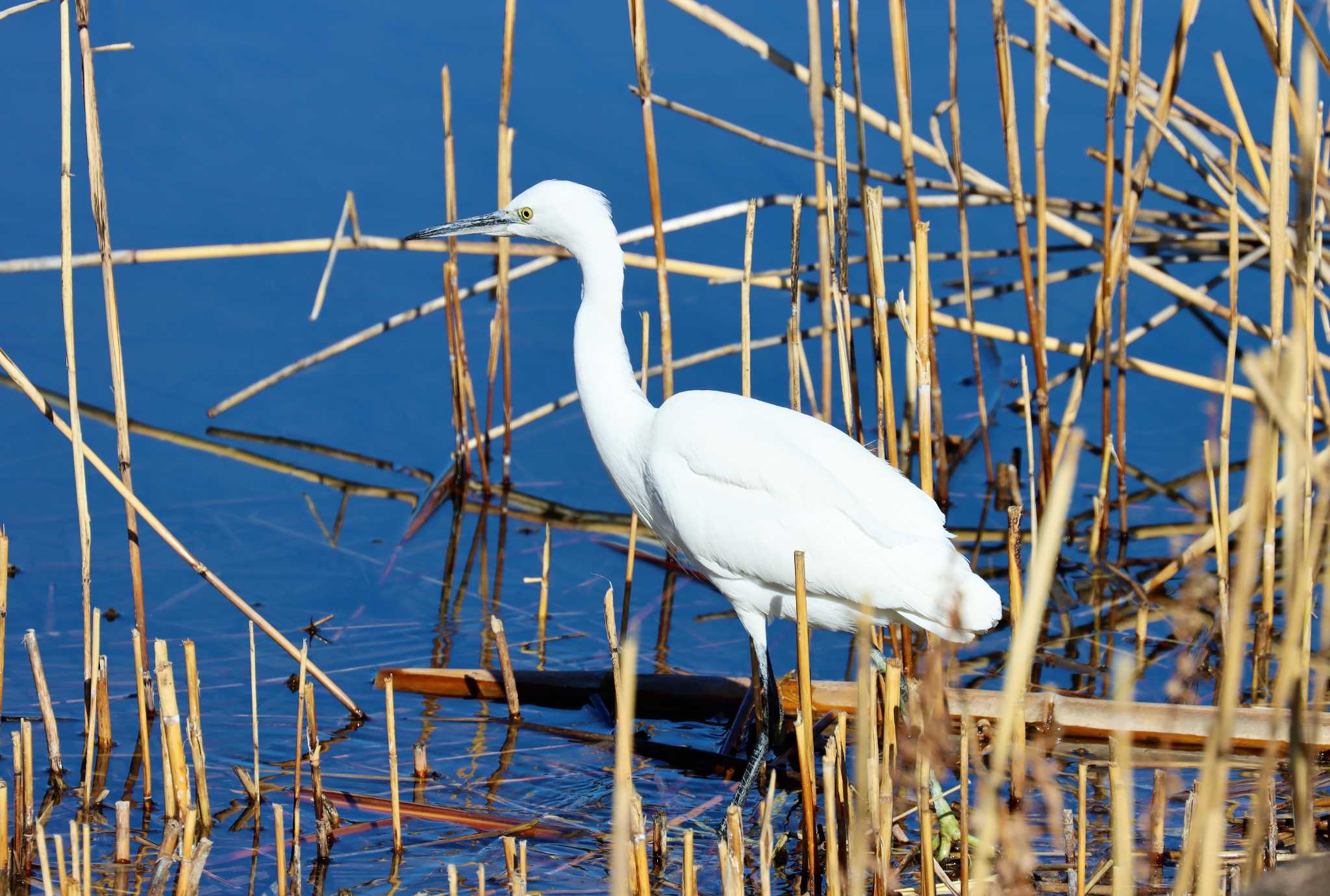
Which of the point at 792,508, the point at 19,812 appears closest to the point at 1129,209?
the point at 792,508

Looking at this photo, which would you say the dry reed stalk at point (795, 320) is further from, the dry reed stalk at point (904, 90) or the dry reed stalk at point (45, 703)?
the dry reed stalk at point (45, 703)

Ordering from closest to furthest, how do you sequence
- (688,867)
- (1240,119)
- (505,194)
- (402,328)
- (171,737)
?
(688,867), (171,737), (1240,119), (505,194), (402,328)

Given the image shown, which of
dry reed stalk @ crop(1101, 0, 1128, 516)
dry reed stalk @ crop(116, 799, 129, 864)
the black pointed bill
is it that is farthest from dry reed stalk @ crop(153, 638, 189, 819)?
dry reed stalk @ crop(1101, 0, 1128, 516)

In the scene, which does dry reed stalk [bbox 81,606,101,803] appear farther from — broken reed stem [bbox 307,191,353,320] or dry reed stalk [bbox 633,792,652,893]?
broken reed stem [bbox 307,191,353,320]

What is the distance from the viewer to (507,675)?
4.56m

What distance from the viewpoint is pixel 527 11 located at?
1011 cm

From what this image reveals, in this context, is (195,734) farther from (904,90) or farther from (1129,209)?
(1129,209)

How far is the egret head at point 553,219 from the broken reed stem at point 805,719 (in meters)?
1.81

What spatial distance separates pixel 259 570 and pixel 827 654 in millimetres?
2352

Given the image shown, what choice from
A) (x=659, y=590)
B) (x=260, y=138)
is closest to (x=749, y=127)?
(x=260, y=138)

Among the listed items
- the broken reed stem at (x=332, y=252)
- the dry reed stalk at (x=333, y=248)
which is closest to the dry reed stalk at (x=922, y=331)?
the broken reed stem at (x=332, y=252)

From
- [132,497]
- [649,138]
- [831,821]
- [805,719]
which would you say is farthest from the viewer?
[649,138]

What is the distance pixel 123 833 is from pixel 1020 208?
3.39 metres

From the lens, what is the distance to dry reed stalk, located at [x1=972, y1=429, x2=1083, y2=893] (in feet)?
4.95
